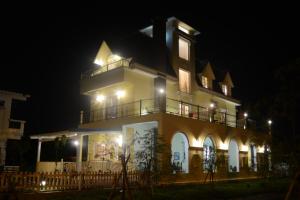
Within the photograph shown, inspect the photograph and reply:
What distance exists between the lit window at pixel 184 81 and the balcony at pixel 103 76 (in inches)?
218

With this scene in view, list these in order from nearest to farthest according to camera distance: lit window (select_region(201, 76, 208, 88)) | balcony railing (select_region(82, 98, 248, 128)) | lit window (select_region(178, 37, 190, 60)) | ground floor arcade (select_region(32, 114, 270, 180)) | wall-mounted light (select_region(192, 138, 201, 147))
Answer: ground floor arcade (select_region(32, 114, 270, 180)), wall-mounted light (select_region(192, 138, 201, 147)), balcony railing (select_region(82, 98, 248, 128)), lit window (select_region(178, 37, 190, 60)), lit window (select_region(201, 76, 208, 88))

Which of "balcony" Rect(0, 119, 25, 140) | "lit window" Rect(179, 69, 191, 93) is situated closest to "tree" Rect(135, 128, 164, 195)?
"lit window" Rect(179, 69, 191, 93)

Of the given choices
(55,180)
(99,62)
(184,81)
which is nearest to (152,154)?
(55,180)

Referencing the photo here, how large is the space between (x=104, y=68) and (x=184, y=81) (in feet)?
22.1

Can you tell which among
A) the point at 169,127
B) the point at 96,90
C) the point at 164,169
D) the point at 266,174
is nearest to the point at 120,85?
the point at 96,90

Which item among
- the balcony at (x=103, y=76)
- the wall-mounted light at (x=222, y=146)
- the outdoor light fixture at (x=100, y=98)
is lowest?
the wall-mounted light at (x=222, y=146)

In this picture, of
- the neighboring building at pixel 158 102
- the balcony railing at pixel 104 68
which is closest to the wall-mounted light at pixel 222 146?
the neighboring building at pixel 158 102

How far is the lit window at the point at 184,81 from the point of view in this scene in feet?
90.5

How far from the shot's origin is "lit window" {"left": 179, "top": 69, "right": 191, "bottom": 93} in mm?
27594

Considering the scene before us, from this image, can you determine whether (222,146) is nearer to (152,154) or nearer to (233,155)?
(233,155)

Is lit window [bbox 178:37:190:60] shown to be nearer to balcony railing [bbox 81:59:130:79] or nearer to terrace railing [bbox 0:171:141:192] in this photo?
balcony railing [bbox 81:59:130:79]

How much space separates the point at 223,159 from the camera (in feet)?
62.7

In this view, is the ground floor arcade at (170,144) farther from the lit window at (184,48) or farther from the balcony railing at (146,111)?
the lit window at (184,48)

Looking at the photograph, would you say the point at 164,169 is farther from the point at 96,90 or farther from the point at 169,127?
the point at 96,90
